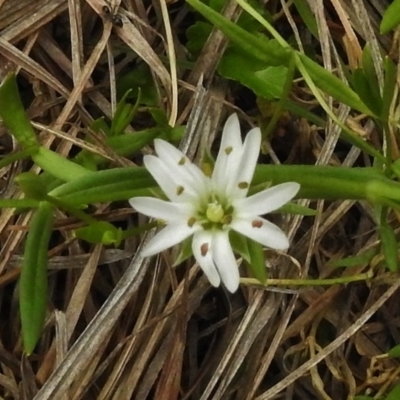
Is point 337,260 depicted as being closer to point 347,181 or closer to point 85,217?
point 347,181

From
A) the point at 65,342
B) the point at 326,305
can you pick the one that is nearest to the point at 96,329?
the point at 65,342

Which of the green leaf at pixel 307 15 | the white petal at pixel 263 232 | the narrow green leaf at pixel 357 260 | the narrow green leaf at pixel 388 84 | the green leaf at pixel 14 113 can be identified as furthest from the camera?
the green leaf at pixel 307 15

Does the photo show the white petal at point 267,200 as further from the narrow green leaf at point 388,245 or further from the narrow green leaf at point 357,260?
the narrow green leaf at point 357,260

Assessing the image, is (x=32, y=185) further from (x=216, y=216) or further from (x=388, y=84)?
(x=388, y=84)

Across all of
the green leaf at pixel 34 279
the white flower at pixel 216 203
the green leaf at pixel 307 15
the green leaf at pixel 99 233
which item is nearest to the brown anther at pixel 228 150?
the white flower at pixel 216 203

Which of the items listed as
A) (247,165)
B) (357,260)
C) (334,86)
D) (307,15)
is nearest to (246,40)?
(334,86)

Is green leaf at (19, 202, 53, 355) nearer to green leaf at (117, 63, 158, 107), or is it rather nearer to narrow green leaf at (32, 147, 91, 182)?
narrow green leaf at (32, 147, 91, 182)
